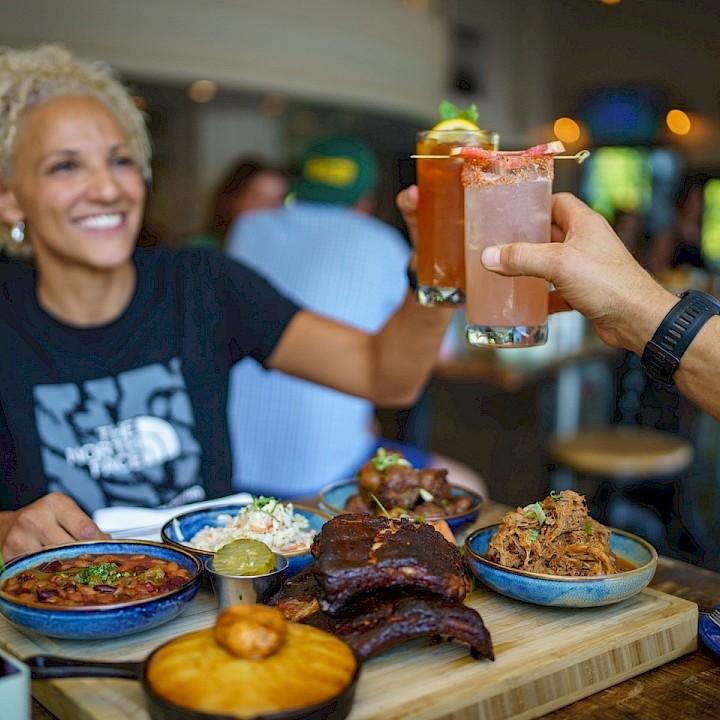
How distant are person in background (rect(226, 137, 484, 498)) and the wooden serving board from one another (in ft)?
7.44

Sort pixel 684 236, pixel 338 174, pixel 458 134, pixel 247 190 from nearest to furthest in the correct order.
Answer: pixel 458 134 < pixel 338 174 < pixel 247 190 < pixel 684 236

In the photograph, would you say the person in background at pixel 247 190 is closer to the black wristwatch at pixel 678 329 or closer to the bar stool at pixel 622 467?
the bar stool at pixel 622 467

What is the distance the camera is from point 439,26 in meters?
10.0

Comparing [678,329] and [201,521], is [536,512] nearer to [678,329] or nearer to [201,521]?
[678,329]

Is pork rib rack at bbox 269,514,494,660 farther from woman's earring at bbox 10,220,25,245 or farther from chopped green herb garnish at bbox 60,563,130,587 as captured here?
woman's earring at bbox 10,220,25,245

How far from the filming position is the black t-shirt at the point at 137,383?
8.11 feet

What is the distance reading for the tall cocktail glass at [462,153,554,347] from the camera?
167 cm

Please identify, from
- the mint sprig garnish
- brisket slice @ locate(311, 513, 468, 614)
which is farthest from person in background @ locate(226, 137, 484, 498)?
brisket slice @ locate(311, 513, 468, 614)

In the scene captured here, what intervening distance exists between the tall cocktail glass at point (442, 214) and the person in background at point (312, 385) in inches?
74.5

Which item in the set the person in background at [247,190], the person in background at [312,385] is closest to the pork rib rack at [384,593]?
the person in background at [312,385]

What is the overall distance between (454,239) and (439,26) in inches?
350

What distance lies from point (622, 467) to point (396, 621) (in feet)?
11.7

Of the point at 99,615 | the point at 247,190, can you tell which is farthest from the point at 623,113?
the point at 99,615

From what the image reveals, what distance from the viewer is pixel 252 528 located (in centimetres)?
175
